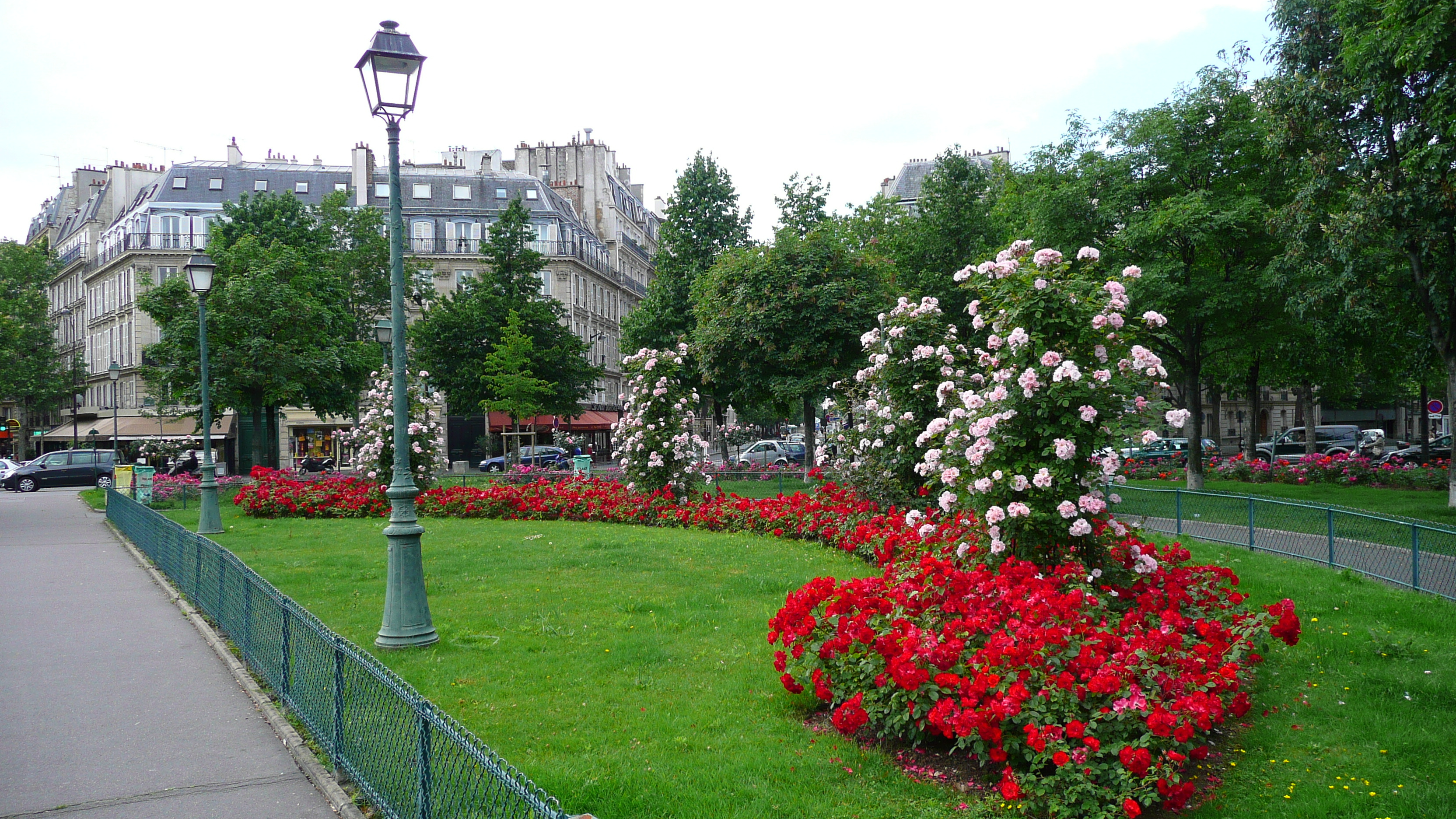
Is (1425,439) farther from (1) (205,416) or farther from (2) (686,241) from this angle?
(1) (205,416)

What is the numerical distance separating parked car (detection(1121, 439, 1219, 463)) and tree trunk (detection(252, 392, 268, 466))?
1046 inches

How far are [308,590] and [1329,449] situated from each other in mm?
47914

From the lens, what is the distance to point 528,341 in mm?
39219

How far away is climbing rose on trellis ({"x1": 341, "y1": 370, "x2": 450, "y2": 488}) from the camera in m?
22.4

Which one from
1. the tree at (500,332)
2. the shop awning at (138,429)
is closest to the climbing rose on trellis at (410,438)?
the tree at (500,332)

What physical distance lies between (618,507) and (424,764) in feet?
50.6

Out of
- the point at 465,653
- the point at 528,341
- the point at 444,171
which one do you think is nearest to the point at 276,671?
the point at 465,653

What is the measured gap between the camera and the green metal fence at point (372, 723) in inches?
155

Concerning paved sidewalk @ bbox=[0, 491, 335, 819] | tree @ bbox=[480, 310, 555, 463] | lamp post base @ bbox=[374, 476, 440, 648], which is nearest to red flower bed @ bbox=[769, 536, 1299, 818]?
paved sidewalk @ bbox=[0, 491, 335, 819]

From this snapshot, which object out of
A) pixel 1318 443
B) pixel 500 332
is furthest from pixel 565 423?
pixel 1318 443

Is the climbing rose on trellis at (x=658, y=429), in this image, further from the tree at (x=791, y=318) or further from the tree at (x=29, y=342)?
the tree at (x=29, y=342)

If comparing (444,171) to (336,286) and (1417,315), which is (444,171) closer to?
(336,286)

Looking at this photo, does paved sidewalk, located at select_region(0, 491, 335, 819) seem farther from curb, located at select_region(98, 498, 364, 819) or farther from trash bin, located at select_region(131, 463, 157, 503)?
trash bin, located at select_region(131, 463, 157, 503)

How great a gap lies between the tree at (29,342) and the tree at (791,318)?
160ft
